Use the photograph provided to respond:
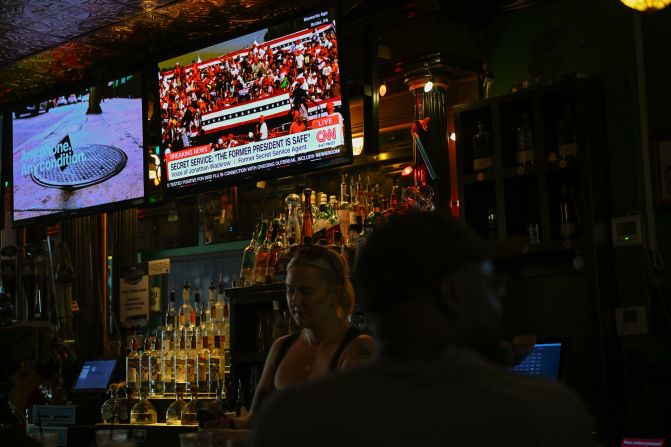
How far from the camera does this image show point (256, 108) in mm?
4848

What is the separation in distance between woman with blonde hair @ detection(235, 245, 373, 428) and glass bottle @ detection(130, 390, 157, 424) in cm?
240

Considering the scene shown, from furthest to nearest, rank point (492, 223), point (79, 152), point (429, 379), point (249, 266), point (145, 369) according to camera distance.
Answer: point (79, 152) → point (145, 369) → point (249, 266) → point (492, 223) → point (429, 379)

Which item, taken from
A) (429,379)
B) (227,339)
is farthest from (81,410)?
(429,379)

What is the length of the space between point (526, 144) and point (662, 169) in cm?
65

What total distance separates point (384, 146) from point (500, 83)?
83 centimetres

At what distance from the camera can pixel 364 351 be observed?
293 cm

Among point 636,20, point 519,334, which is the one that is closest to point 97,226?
point 519,334

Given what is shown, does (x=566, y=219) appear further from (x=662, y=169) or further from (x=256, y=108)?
(x=256, y=108)

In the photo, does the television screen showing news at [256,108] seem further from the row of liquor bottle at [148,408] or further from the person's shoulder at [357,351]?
the person's shoulder at [357,351]

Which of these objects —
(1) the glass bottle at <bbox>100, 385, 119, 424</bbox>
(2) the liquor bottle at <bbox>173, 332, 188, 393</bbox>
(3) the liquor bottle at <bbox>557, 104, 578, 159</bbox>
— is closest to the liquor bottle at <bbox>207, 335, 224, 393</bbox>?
(2) the liquor bottle at <bbox>173, 332, 188, 393</bbox>

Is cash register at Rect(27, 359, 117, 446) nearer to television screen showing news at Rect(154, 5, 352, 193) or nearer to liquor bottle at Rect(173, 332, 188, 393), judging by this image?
liquor bottle at Rect(173, 332, 188, 393)

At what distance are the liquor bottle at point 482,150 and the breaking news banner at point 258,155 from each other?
0.78m

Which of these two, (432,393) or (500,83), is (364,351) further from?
(500,83)

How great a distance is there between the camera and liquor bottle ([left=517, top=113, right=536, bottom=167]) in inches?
182
